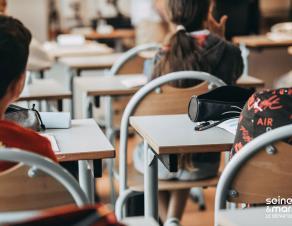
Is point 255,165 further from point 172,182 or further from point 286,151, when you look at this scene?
point 172,182

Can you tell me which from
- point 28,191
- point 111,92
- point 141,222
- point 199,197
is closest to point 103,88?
point 111,92

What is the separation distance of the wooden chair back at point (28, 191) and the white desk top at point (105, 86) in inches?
67.2

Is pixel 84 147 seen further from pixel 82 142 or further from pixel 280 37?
pixel 280 37

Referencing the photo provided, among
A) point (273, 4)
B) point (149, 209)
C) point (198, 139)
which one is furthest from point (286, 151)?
point (273, 4)

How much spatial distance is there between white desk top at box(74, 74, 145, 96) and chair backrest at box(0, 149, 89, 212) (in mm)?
1708

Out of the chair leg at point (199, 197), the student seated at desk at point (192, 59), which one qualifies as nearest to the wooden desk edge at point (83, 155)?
the student seated at desk at point (192, 59)

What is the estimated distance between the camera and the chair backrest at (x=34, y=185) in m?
1.38

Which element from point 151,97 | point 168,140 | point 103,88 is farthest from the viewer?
point 103,88

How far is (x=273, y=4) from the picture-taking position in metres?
7.83

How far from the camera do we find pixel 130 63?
4008 millimetres

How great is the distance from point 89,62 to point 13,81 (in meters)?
2.62

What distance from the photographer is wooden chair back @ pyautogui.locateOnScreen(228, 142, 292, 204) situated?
1.64 meters

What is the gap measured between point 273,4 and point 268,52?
2.52m

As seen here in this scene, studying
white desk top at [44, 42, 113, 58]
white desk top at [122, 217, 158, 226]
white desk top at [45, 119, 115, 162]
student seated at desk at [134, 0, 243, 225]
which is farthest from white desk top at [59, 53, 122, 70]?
white desk top at [122, 217, 158, 226]
